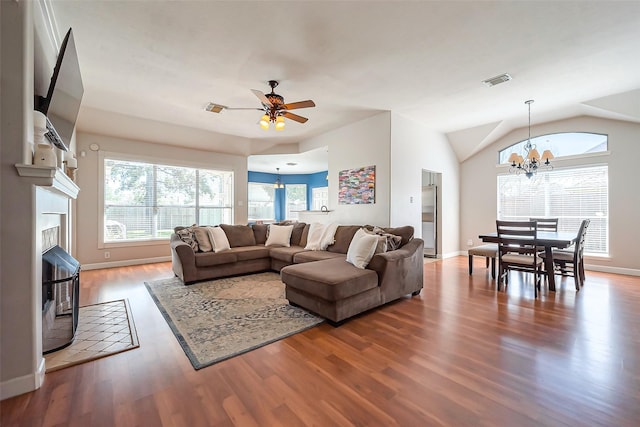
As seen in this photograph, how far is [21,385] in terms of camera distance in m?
1.61

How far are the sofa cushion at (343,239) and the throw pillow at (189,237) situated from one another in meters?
2.12

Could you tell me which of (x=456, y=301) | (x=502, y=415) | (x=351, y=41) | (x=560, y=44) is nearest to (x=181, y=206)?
(x=351, y=41)

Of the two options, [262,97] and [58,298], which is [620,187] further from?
[58,298]

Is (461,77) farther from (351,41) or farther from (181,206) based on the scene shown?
(181,206)

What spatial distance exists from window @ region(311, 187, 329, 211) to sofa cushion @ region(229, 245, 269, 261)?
18.4ft

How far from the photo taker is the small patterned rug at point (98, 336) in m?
1.98

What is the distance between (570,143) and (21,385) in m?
7.91

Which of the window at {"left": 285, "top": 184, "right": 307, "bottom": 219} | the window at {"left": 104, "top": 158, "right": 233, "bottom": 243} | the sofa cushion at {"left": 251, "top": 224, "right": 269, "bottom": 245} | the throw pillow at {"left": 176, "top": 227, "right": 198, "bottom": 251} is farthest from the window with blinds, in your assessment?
the window at {"left": 285, "top": 184, "right": 307, "bottom": 219}

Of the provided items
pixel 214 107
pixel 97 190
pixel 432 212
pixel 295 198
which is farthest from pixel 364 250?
pixel 295 198

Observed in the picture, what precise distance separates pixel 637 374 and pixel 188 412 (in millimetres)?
2807

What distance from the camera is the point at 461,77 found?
3.50 metres

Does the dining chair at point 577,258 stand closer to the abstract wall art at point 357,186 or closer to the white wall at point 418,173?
the white wall at point 418,173

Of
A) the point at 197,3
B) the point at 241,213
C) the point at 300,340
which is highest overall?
the point at 197,3

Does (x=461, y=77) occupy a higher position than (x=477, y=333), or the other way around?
(x=461, y=77)
